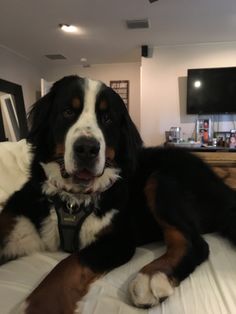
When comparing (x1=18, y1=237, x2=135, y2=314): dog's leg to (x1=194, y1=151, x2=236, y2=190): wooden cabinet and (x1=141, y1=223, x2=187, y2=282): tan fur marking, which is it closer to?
(x1=141, y1=223, x2=187, y2=282): tan fur marking

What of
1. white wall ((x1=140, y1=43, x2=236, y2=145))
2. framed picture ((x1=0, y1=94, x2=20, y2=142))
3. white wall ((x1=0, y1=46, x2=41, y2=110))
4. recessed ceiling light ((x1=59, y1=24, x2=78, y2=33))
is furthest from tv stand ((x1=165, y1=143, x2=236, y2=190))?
white wall ((x1=0, y1=46, x2=41, y2=110))

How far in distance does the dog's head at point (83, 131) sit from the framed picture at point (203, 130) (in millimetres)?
4831

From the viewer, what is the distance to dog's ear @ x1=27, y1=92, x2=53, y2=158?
1.22 meters

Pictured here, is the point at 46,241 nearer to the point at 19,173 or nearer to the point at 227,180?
the point at 19,173

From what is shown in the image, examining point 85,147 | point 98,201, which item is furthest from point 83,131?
point 98,201

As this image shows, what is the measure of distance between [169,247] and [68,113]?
0.59m

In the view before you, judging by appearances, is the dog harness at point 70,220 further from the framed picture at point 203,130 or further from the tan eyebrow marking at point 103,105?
the framed picture at point 203,130

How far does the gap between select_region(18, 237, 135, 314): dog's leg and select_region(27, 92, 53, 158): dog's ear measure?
0.46 metres

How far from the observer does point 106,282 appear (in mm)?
914

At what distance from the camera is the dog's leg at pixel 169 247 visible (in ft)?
2.72

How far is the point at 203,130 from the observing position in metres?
5.97

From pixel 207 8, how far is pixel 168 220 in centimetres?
393

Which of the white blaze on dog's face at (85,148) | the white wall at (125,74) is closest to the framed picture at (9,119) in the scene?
the white wall at (125,74)

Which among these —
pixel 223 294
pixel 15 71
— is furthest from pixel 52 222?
pixel 15 71
